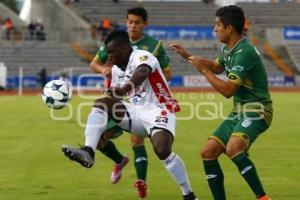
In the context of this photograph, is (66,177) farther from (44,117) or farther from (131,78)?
(44,117)

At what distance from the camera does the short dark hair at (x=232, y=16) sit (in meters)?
8.28

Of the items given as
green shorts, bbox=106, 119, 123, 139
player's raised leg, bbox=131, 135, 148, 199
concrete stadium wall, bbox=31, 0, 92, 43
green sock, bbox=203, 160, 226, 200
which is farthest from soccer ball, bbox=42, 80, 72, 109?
concrete stadium wall, bbox=31, 0, 92, 43

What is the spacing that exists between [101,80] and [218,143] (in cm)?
3668

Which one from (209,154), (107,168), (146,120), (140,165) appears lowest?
(107,168)

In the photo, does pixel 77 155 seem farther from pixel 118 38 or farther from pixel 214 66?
pixel 214 66

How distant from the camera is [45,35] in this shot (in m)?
52.0

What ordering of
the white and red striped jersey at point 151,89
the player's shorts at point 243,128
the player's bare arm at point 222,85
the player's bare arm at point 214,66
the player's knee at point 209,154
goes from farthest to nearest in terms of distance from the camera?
the player's bare arm at point 214,66 < the white and red striped jersey at point 151,89 < the player's knee at point 209,154 < the player's shorts at point 243,128 < the player's bare arm at point 222,85

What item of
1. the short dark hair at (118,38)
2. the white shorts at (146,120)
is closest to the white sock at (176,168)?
the white shorts at (146,120)

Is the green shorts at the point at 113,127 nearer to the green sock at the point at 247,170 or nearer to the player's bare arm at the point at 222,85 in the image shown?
Answer: the player's bare arm at the point at 222,85

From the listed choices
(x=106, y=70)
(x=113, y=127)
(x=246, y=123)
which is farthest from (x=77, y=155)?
(x=246, y=123)

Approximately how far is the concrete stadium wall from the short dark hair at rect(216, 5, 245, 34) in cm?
4440

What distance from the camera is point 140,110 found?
8.85m

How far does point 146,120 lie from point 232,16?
154 cm

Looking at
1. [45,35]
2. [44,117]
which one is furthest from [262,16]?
[44,117]
